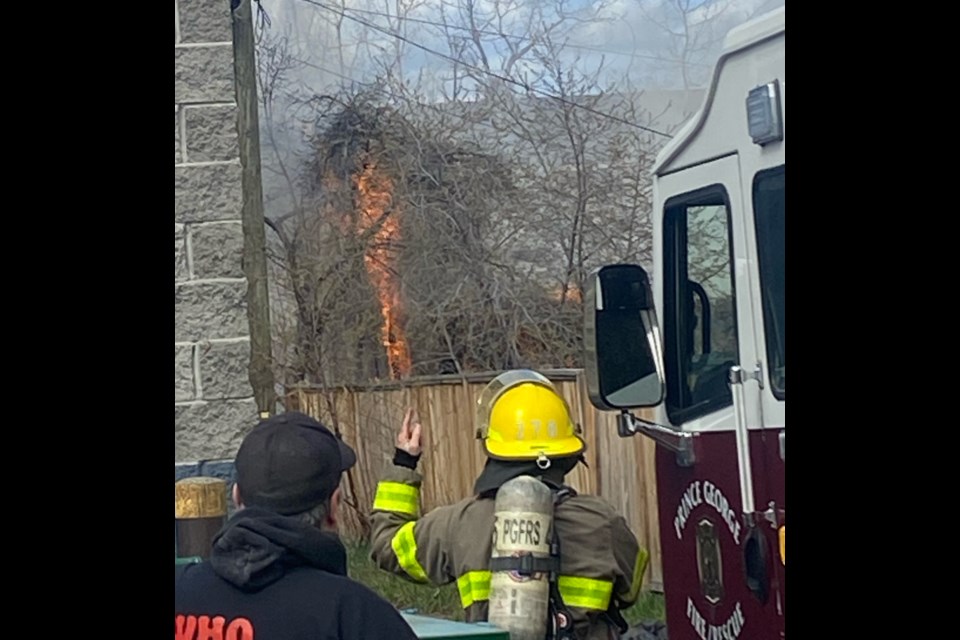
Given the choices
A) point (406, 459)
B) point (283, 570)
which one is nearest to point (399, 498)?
point (406, 459)

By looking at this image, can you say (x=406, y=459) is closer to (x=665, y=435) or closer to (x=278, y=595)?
(x=665, y=435)

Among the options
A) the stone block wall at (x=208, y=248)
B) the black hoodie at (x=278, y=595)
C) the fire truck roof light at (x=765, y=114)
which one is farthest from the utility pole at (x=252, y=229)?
the fire truck roof light at (x=765, y=114)

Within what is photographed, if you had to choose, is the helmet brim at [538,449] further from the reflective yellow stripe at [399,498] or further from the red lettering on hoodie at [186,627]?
the red lettering on hoodie at [186,627]

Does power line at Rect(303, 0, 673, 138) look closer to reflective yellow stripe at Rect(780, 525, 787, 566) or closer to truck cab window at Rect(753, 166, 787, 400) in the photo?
truck cab window at Rect(753, 166, 787, 400)

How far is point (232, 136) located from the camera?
3.47 m

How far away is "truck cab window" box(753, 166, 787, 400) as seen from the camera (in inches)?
78.9

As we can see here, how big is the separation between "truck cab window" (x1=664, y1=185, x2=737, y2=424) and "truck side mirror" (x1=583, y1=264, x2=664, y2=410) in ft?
0.26

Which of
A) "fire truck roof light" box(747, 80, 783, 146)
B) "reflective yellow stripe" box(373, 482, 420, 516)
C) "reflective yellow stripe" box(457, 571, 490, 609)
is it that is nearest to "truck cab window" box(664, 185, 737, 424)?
"fire truck roof light" box(747, 80, 783, 146)
